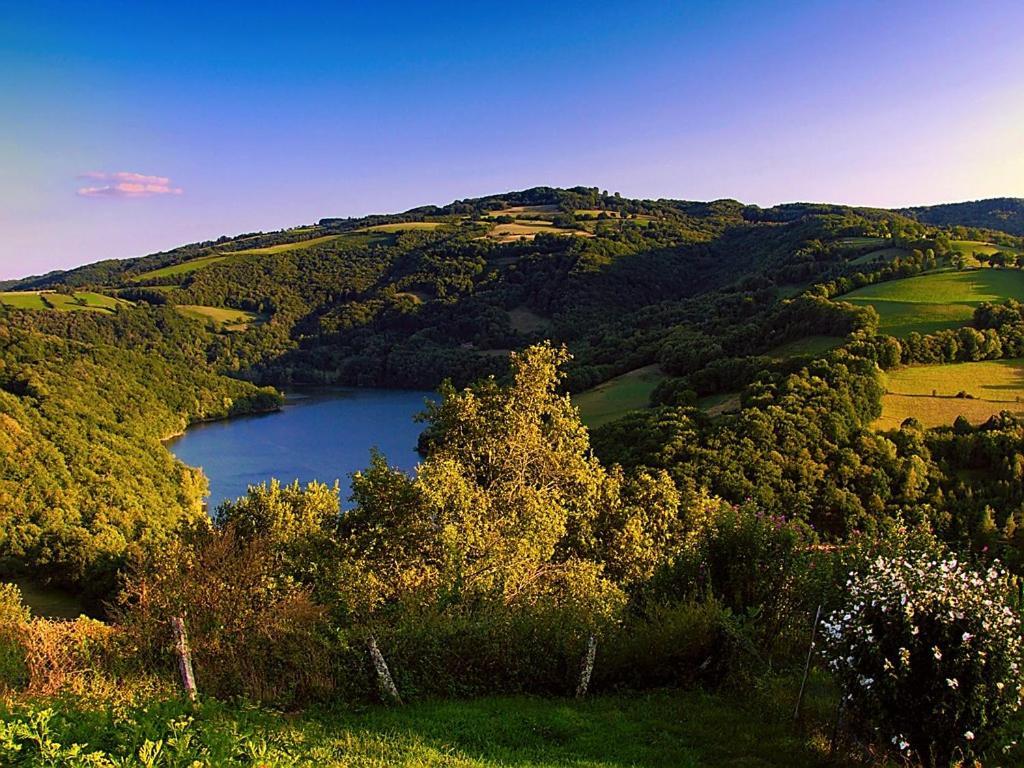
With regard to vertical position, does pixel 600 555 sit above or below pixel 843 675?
below

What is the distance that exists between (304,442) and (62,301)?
65412 millimetres

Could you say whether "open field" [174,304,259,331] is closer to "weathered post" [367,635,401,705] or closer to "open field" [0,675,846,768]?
"weathered post" [367,635,401,705]

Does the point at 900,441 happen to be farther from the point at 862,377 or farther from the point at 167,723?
the point at 167,723

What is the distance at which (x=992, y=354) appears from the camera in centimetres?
3991

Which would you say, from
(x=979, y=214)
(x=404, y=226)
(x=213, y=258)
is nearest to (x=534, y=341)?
(x=404, y=226)

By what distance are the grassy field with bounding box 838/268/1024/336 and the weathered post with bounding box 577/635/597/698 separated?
44.2 m

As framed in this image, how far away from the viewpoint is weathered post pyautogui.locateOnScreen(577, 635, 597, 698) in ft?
24.4

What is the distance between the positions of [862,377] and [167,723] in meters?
38.0

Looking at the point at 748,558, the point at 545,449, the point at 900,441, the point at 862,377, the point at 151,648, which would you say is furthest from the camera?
the point at 862,377

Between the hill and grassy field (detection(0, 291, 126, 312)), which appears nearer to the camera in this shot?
grassy field (detection(0, 291, 126, 312))

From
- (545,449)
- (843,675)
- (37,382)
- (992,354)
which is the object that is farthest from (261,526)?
(37,382)

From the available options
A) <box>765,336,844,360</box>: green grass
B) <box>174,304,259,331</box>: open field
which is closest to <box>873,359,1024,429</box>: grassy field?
<box>765,336,844,360</box>: green grass

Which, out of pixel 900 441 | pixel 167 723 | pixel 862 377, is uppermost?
pixel 167 723

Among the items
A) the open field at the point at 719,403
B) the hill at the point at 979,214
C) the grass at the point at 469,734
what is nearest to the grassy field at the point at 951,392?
the open field at the point at 719,403
